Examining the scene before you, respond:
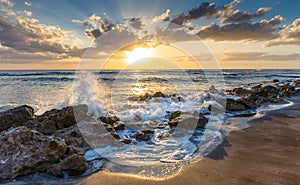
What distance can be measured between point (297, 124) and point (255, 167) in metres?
→ 4.29

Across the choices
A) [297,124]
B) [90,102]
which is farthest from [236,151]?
[90,102]

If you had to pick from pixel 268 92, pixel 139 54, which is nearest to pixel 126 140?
pixel 139 54

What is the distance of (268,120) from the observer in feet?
25.5

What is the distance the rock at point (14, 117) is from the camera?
588 centimetres

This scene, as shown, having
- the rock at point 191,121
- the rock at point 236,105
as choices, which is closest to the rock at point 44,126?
the rock at point 191,121

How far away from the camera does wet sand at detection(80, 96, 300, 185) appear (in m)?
3.43

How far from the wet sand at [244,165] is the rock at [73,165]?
28 centimetres

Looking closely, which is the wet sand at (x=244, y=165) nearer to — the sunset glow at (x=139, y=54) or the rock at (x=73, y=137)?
the rock at (x=73, y=137)

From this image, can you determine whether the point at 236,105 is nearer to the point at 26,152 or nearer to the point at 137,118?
the point at 137,118

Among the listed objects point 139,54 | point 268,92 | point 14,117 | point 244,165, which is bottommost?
point 268,92

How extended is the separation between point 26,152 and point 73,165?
0.85 m

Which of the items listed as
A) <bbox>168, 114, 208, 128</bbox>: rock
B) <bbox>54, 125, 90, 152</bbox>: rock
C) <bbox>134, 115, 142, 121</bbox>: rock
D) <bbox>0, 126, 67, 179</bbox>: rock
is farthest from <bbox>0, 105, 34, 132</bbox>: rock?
<bbox>168, 114, 208, 128</bbox>: rock

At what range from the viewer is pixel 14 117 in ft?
19.9

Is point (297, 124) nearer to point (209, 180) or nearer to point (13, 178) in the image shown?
point (209, 180)
